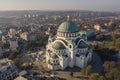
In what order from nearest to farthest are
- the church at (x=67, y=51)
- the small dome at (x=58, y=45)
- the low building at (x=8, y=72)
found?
the low building at (x=8, y=72) < the church at (x=67, y=51) < the small dome at (x=58, y=45)

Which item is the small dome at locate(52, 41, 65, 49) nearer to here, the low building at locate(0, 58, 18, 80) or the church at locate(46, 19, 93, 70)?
the church at locate(46, 19, 93, 70)

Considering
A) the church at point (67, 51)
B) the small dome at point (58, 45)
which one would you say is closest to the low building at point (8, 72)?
the church at point (67, 51)

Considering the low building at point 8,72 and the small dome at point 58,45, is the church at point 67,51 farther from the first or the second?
the low building at point 8,72

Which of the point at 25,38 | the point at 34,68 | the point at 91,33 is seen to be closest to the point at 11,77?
the point at 34,68

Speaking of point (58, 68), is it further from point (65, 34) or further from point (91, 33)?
point (91, 33)

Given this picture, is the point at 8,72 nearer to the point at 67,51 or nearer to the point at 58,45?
the point at 58,45

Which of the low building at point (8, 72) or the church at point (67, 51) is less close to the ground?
the church at point (67, 51)

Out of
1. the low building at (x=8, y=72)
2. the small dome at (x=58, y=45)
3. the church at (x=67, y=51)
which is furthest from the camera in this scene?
the small dome at (x=58, y=45)

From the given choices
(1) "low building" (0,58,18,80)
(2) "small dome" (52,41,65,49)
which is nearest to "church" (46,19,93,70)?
(2) "small dome" (52,41,65,49)
